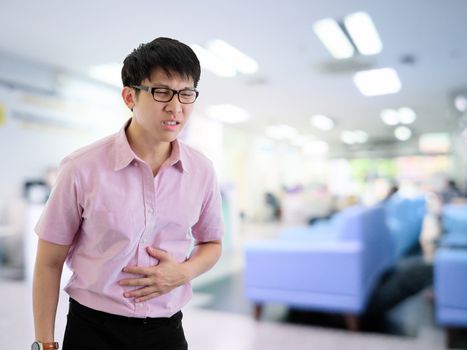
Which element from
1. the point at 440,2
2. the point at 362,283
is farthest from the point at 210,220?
the point at 440,2

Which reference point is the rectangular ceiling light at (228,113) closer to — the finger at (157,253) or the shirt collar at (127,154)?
the shirt collar at (127,154)

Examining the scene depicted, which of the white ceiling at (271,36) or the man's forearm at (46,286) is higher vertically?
the white ceiling at (271,36)

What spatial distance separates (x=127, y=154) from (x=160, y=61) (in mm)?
241

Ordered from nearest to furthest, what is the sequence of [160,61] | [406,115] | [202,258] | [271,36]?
[160,61], [202,258], [271,36], [406,115]

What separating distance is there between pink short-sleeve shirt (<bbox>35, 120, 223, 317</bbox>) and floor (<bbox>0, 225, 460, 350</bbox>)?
1.32 metres

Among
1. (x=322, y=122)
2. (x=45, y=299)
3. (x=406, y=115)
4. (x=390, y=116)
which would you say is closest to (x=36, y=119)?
(x=45, y=299)

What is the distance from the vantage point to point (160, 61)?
0.87m

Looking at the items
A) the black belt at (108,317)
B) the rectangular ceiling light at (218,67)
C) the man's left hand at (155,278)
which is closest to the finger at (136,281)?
the man's left hand at (155,278)

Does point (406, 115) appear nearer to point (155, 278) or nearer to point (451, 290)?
point (451, 290)

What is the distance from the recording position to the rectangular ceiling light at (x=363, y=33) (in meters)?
4.33

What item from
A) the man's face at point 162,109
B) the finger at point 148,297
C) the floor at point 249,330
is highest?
the man's face at point 162,109

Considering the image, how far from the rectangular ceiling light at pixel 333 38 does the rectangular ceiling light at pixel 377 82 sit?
1.09 m

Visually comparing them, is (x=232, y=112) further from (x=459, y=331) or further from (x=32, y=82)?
(x=459, y=331)

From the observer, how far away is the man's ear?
0.91 meters
